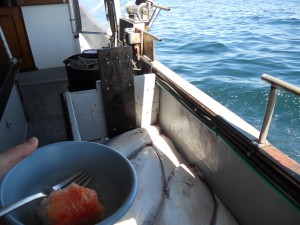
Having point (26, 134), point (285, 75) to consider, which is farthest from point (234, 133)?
point (285, 75)

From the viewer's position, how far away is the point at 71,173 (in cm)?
102

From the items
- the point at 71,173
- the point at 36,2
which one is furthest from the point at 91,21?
the point at 71,173

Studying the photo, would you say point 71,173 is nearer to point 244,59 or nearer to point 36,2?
point 36,2

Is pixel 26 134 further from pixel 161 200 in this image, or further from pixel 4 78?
pixel 161 200

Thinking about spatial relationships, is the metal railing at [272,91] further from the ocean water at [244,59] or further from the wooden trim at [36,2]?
the wooden trim at [36,2]

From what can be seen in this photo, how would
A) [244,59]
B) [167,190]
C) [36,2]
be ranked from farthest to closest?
[244,59] < [36,2] < [167,190]

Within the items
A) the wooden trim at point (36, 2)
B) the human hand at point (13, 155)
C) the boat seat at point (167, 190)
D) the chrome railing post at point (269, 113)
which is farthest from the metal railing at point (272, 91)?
the wooden trim at point (36, 2)

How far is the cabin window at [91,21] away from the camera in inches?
167

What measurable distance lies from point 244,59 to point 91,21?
4.62 metres

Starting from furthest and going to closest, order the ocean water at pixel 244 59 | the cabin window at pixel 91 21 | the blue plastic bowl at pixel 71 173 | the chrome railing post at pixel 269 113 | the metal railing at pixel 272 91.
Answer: the ocean water at pixel 244 59
the cabin window at pixel 91 21
the chrome railing post at pixel 269 113
the metal railing at pixel 272 91
the blue plastic bowl at pixel 71 173

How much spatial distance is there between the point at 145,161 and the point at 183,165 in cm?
36

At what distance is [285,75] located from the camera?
6.25m

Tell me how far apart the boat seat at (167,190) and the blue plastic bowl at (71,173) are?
1000 millimetres

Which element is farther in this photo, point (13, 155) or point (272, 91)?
point (272, 91)
